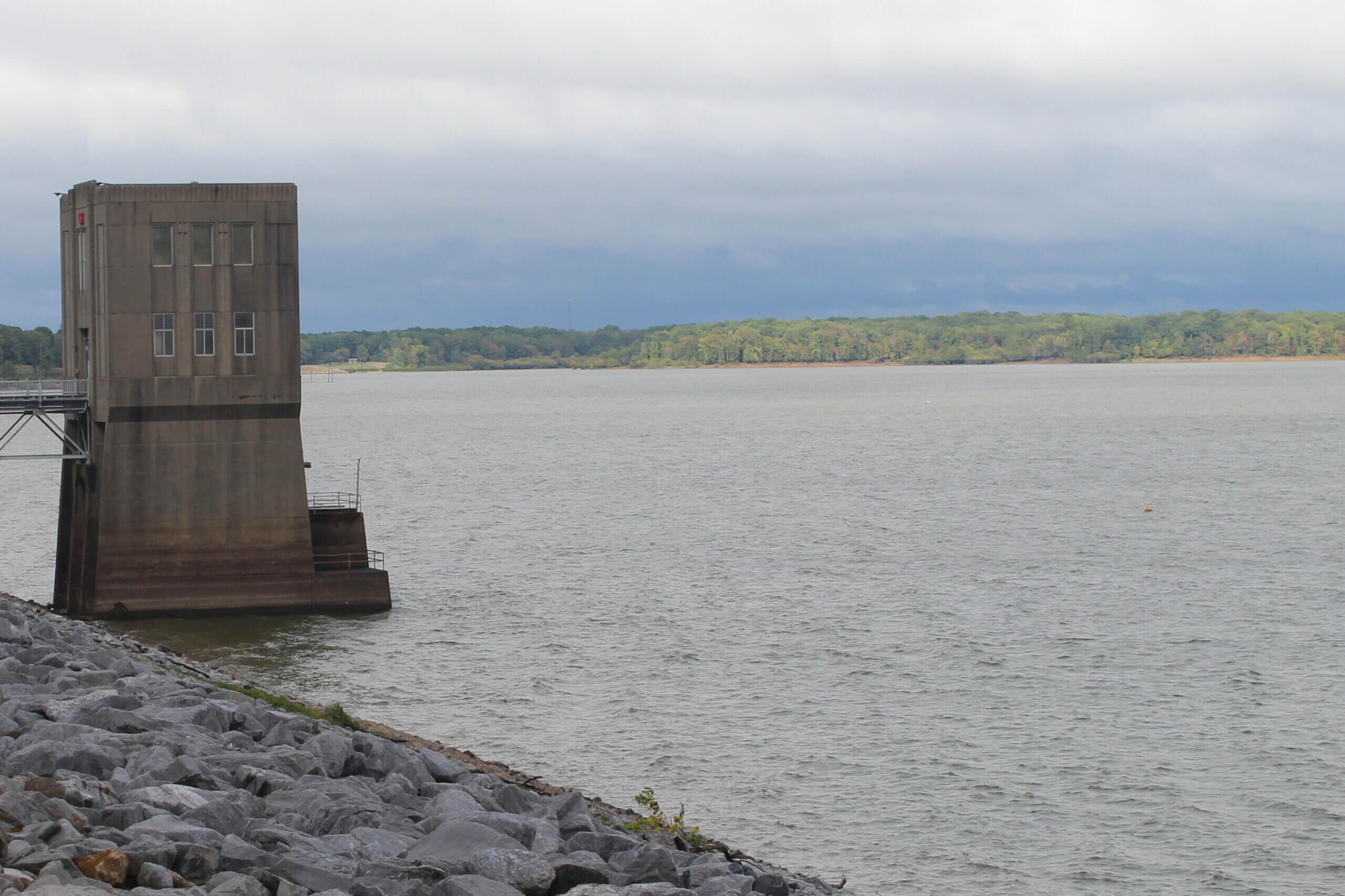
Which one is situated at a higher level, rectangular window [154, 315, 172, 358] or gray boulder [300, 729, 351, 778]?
rectangular window [154, 315, 172, 358]

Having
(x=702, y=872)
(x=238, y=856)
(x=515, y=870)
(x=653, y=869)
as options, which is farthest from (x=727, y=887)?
(x=238, y=856)

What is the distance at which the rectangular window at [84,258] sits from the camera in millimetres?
35531

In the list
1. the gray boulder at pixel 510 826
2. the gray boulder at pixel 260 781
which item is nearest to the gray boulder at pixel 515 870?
the gray boulder at pixel 510 826

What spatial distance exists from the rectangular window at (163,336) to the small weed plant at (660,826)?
1931 centimetres

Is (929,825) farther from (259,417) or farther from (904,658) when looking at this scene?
(259,417)

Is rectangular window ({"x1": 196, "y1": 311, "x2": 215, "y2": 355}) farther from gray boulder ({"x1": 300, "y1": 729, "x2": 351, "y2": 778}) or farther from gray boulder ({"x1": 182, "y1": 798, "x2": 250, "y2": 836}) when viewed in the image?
gray boulder ({"x1": 182, "y1": 798, "x2": 250, "y2": 836})

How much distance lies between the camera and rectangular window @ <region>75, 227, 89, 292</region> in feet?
117

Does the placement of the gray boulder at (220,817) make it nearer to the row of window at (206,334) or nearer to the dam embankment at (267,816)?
the dam embankment at (267,816)

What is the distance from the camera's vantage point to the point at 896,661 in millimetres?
32469


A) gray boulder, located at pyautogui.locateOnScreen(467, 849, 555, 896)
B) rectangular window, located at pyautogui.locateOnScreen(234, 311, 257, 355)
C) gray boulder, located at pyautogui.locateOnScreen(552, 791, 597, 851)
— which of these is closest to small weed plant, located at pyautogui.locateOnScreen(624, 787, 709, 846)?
gray boulder, located at pyautogui.locateOnScreen(552, 791, 597, 851)

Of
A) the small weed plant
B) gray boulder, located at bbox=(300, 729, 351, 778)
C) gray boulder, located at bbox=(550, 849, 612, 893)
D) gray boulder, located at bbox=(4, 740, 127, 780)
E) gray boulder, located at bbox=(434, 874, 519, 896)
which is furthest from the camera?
the small weed plant

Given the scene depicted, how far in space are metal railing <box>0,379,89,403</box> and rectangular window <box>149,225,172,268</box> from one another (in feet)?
11.5

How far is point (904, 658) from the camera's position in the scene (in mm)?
32719

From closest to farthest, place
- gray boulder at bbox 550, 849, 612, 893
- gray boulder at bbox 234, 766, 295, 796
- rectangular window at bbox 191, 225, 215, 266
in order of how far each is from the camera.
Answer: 1. gray boulder at bbox 550, 849, 612, 893
2. gray boulder at bbox 234, 766, 295, 796
3. rectangular window at bbox 191, 225, 215, 266
